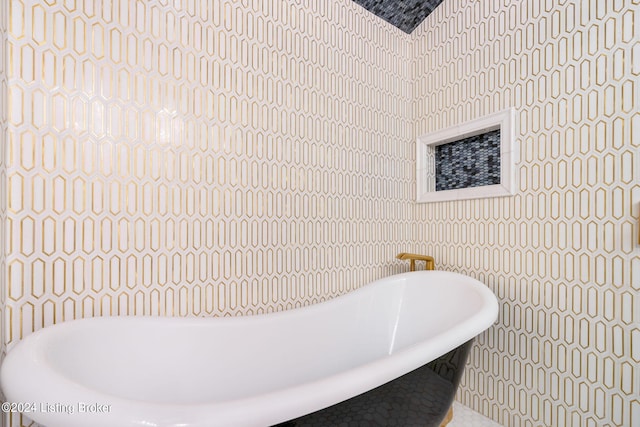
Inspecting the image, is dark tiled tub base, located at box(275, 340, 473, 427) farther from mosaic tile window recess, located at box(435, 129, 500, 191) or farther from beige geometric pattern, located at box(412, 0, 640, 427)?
mosaic tile window recess, located at box(435, 129, 500, 191)

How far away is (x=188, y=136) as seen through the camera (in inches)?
50.3

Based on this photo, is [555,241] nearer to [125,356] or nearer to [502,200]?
[502,200]

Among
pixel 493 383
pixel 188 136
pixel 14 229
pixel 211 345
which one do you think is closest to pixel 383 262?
pixel 493 383

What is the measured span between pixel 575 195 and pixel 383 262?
1.03 meters

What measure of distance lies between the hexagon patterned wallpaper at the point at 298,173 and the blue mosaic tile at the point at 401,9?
66mm

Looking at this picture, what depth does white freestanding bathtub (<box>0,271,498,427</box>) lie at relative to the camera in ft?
1.71

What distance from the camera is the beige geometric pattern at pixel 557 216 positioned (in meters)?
1.15

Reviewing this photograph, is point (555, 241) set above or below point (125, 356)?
above

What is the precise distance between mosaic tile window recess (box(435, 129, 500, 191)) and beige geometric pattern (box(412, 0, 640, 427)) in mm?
139

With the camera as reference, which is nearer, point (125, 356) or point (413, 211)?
point (125, 356)

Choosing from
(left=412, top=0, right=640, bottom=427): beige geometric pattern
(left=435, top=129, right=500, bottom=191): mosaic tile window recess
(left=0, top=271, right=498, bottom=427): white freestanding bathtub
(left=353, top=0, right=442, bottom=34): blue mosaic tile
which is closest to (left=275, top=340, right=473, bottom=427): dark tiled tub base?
(left=0, top=271, right=498, bottom=427): white freestanding bathtub

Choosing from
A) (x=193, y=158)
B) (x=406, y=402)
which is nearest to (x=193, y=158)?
(x=193, y=158)

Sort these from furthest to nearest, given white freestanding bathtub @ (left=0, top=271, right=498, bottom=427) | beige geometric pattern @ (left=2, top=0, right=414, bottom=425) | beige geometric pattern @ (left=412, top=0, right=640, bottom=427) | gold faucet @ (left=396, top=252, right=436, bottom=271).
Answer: gold faucet @ (left=396, top=252, right=436, bottom=271) → beige geometric pattern @ (left=412, top=0, right=640, bottom=427) → beige geometric pattern @ (left=2, top=0, right=414, bottom=425) → white freestanding bathtub @ (left=0, top=271, right=498, bottom=427)

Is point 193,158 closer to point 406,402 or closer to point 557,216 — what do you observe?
point 406,402
